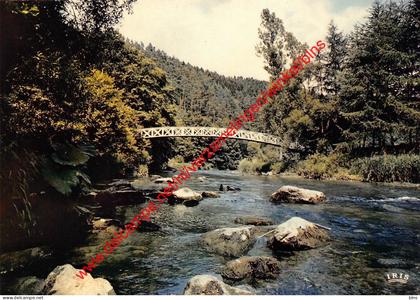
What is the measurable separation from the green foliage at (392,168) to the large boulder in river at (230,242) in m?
16.1

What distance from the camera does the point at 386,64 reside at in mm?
25734

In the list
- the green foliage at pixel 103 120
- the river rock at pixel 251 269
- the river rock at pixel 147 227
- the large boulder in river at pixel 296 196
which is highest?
the green foliage at pixel 103 120

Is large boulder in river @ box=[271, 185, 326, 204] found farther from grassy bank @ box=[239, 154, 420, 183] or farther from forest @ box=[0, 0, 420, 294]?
grassy bank @ box=[239, 154, 420, 183]

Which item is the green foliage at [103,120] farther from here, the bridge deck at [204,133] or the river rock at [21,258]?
the bridge deck at [204,133]

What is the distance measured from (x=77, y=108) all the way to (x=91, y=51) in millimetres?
1811

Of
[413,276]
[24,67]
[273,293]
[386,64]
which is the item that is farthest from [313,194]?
[386,64]

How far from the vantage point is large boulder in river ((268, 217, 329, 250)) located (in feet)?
24.8

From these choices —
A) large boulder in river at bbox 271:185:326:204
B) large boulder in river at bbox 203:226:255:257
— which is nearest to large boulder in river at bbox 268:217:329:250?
large boulder in river at bbox 203:226:255:257

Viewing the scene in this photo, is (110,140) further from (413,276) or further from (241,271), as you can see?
(413,276)

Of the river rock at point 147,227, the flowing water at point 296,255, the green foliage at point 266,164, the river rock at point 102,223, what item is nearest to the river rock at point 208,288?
the flowing water at point 296,255

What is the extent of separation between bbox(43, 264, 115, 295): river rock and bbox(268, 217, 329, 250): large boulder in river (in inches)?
154

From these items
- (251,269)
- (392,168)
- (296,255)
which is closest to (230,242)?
(296,255)

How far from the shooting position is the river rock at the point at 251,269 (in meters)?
5.91

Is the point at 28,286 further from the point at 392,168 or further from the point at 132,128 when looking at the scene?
the point at 392,168
